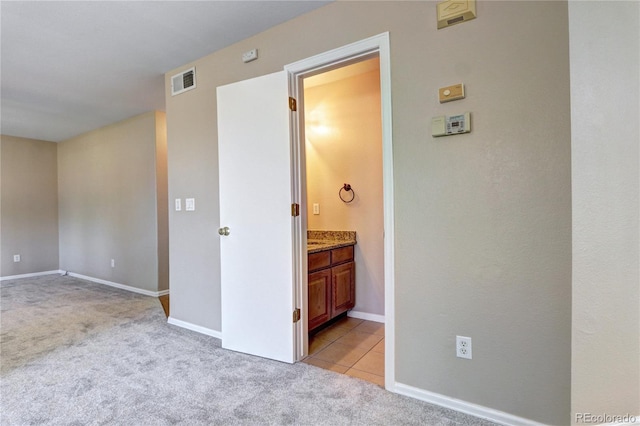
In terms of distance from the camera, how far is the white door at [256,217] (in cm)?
235

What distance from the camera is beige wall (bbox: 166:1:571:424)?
1.53 m

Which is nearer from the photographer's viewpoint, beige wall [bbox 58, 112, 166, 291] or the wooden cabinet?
the wooden cabinet

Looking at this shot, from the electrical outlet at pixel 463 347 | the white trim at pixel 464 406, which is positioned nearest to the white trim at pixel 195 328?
the white trim at pixel 464 406

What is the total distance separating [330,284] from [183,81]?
7.59ft

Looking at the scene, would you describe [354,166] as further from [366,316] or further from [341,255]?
[366,316]

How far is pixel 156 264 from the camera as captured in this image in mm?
4406

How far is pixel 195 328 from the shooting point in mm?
3045

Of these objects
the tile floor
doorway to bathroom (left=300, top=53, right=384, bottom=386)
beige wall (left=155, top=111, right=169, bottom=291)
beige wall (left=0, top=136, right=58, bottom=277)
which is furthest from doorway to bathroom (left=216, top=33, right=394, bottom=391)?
beige wall (left=0, top=136, right=58, bottom=277)

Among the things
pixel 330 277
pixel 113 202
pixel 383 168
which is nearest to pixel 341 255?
pixel 330 277

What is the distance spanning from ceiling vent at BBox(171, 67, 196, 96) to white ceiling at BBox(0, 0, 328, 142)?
0.10 m

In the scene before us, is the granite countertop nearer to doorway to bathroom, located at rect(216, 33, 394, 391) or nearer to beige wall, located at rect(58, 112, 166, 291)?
doorway to bathroom, located at rect(216, 33, 394, 391)

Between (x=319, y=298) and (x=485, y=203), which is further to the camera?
(x=319, y=298)
